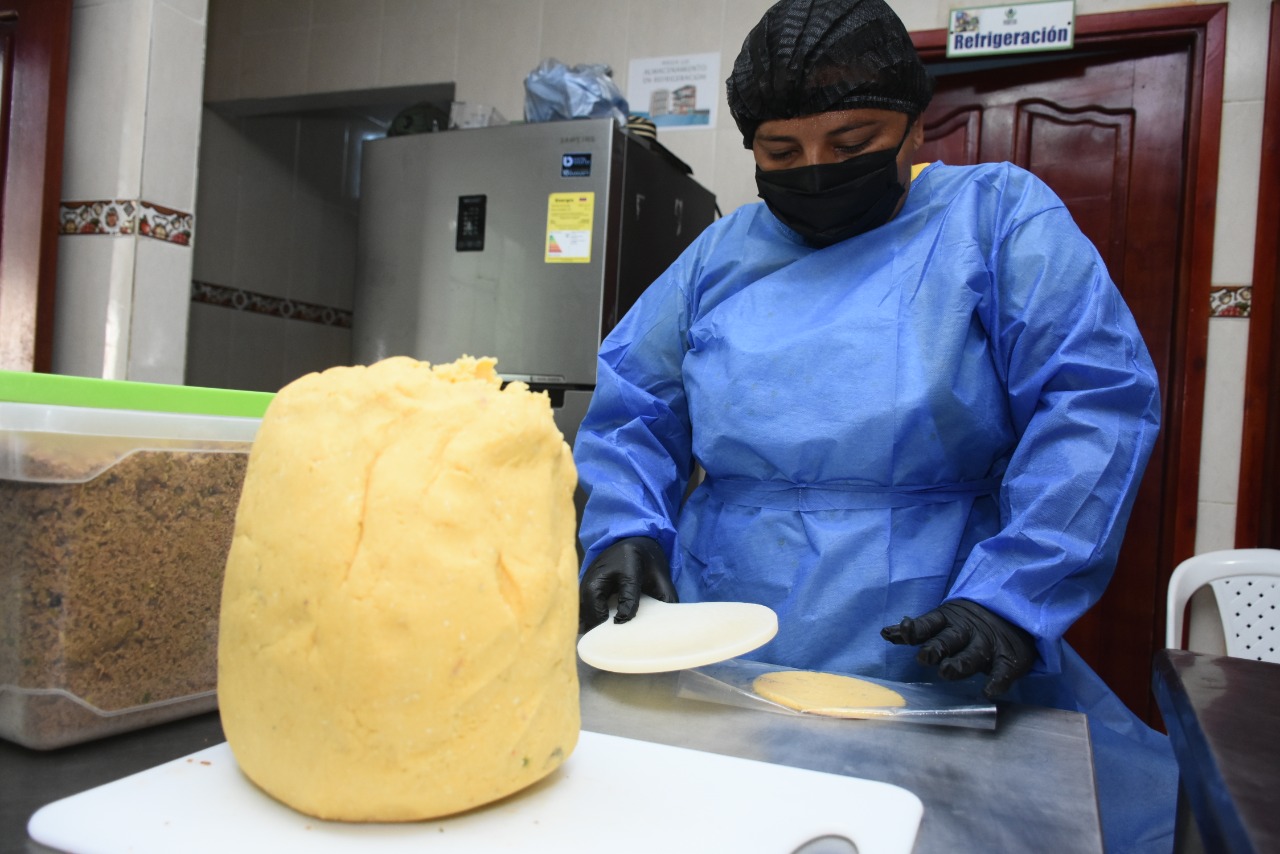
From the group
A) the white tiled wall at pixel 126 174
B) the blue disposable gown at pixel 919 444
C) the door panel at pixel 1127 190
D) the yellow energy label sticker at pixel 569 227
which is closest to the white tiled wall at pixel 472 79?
the door panel at pixel 1127 190

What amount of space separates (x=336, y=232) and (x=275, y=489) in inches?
140

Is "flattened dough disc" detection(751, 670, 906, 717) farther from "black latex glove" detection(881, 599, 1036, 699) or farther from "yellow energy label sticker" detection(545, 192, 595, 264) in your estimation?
"yellow energy label sticker" detection(545, 192, 595, 264)

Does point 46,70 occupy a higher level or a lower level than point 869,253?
higher

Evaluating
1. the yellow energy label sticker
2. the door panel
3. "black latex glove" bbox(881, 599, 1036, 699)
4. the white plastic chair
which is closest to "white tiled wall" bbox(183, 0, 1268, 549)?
the door panel

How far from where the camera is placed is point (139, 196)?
6.90 feet

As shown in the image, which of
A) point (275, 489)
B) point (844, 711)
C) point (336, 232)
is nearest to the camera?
point (275, 489)

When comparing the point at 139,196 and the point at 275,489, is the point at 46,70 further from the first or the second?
the point at 275,489

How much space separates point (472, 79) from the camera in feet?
9.80

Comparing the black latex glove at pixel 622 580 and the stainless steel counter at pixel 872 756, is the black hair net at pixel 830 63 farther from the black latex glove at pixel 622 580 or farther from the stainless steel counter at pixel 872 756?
the stainless steel counter at pixel 872 756

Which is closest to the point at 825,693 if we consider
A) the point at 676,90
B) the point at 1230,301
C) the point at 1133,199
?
the point at 1230,301

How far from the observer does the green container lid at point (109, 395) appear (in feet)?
1.86

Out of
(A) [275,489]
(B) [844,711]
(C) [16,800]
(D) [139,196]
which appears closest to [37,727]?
(C) [16,800]

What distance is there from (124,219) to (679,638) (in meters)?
1.91

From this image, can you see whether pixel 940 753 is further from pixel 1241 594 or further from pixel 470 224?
pixel 470 224
